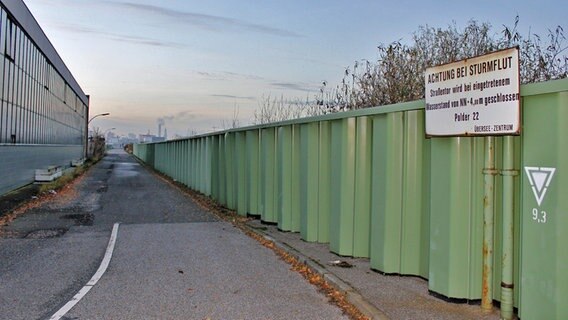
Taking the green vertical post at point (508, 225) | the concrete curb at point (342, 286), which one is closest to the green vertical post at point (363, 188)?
the concrete curb at point (342, 286)

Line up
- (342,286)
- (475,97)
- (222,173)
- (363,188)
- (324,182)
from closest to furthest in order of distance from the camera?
1. (475,97)
2. (342,286)
3. (363,188)
4. (324,182)
5. (222,173)

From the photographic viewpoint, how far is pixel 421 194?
633 cm

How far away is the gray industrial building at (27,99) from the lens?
19.1m

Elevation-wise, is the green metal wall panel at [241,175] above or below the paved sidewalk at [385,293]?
above

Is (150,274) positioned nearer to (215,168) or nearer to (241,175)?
(241,175)

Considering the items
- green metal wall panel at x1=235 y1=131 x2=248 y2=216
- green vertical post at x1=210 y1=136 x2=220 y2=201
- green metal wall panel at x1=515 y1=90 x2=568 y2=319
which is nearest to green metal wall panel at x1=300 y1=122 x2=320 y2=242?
green metal wall panel at x1=235 y1=131 x2=248 y2=216

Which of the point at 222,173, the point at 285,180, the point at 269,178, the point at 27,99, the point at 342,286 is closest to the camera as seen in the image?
the point at 342,286

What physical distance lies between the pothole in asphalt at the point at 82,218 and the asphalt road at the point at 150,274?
0.05 meters

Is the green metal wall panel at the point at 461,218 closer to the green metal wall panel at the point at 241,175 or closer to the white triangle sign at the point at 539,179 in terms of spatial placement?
the white triangle sign at the point at 539,179

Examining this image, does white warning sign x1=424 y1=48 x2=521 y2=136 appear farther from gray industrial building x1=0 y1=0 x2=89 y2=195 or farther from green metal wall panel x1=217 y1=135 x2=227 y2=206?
gray industrial building x1=0 y1=0 x2=89 y2=195

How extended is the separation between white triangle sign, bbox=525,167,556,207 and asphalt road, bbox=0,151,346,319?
2.24 m

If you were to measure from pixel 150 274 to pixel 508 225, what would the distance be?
4621 millimetres

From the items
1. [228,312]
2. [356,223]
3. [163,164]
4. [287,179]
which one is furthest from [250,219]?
[163,164]

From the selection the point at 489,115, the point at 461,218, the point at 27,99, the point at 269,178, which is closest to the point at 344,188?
the point at 461,218
